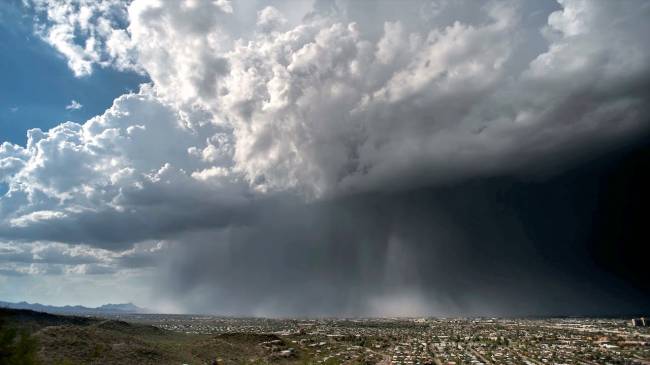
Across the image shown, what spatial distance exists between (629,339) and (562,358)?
6686 centimetres

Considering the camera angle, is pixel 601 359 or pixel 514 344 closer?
pixel 601 359

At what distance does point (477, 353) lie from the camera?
138250 millimetres

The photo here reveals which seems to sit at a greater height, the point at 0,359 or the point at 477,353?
the point at 0,359

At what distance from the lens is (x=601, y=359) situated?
116812mm

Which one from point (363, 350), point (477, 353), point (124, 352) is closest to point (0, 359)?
point (124, 352)

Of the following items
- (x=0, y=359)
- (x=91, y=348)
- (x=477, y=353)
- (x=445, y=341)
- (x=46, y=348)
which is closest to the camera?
(x=0, y=359)

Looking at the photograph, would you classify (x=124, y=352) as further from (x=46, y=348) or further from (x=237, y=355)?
(x=237, y=355)

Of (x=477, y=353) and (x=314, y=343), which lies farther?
(x=314, y=343)

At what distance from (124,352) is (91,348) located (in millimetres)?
6639

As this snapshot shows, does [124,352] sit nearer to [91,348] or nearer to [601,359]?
[91,348]

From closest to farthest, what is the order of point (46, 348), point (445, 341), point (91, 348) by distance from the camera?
point (46, 348) < point (91, 348) < point (445, 341)

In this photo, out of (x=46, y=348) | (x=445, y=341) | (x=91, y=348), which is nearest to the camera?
(x=46, y=348)

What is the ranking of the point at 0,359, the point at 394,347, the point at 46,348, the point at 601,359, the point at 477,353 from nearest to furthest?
the point at 0,359, the point at 46,348, the point at 601,359, the point at 477,353, the point at 394,347

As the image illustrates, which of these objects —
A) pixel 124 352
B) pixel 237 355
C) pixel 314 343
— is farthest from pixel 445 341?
pixel 124 352
